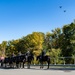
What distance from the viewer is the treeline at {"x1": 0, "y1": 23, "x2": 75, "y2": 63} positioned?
77750 mm

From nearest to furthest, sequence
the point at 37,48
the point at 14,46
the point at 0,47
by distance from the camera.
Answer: the point at 37,48, the point at 14,46, the point at 0,47

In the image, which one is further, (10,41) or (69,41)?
(10,41)

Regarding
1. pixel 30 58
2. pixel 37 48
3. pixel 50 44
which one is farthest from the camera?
pixel 50 44

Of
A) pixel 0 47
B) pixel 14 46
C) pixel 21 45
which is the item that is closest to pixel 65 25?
pixel 21 45

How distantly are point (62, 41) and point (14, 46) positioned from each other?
2871 cm

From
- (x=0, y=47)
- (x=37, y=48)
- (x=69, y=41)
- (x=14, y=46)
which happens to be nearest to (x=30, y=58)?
(x=69, y=41)

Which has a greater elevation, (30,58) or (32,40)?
(32,40)

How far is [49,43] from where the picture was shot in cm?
9762

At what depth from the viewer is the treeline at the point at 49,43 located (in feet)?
255

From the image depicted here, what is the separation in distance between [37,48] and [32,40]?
446cm

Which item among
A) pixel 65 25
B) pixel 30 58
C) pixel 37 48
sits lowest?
pixel 30 58

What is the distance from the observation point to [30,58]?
3516 centimetres

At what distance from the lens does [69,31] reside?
80.9 metres

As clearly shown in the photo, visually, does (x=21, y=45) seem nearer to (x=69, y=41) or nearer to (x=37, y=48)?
(x=37, y=48)
